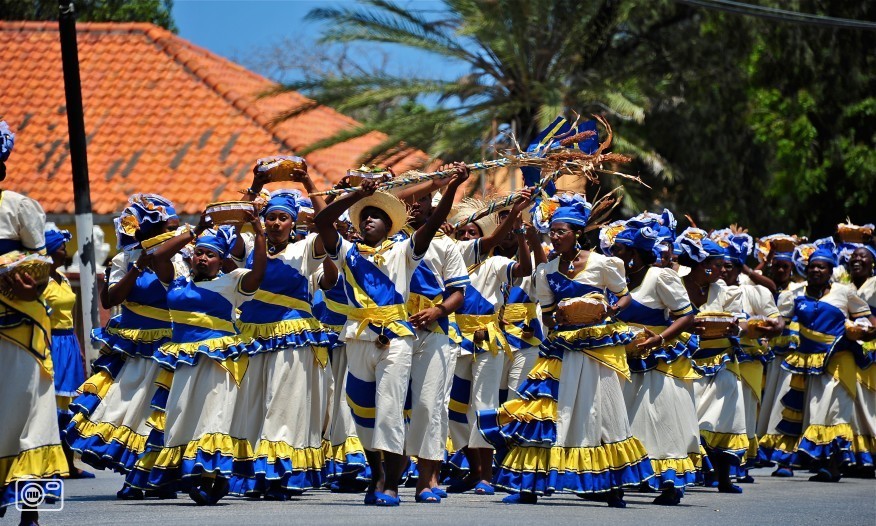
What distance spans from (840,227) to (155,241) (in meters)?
7.65

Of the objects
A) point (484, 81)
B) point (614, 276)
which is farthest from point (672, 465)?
point (484, 81)

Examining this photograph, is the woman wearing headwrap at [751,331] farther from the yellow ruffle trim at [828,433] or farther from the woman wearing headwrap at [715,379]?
the yellow ruffle trim at [828,433]

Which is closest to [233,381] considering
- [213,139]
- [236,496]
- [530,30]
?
[236,496]

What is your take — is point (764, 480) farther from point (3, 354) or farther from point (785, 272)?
point (3, 354)

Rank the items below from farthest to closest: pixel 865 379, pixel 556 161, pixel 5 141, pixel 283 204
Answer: pixel 865 379 → pixel 283 204 → pixel 556 161 → pixel 5 141

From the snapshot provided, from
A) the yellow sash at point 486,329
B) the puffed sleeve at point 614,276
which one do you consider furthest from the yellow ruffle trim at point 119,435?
the puffed sleeve at point 614,276

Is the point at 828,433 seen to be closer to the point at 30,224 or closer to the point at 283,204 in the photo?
the point at 283,204

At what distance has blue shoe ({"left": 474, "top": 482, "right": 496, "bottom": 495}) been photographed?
12297 millimetres

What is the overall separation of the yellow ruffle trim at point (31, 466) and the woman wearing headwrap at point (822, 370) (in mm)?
8709

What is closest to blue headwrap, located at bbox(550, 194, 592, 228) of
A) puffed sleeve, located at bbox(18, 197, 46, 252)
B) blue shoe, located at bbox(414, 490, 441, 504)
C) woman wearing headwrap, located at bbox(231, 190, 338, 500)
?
woman wearing headwrap, located at bbox(231, 190, 338, 500)

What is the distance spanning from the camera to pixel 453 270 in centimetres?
1116

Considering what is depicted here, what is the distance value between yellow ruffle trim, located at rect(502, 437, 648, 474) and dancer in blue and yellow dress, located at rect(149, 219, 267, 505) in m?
1.98

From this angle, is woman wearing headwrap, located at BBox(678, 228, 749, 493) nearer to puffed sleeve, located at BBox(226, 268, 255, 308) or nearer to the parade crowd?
the parade crowd

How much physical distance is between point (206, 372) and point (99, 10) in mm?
25281
